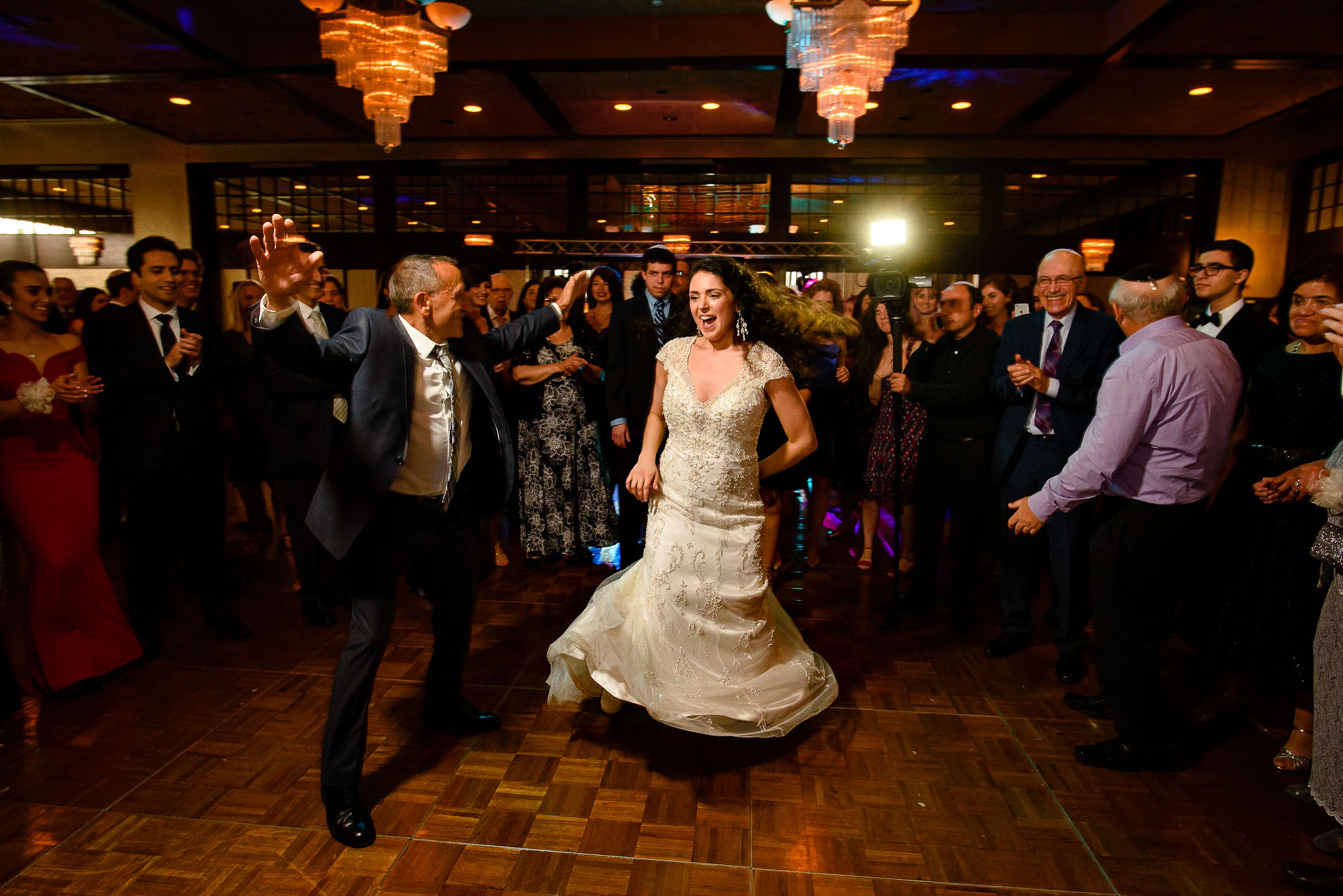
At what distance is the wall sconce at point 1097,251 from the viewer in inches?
314

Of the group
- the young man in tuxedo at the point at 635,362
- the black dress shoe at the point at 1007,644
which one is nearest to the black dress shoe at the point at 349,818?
the young man in tuxedo at the point at 635,362

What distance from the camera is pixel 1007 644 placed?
3291mm

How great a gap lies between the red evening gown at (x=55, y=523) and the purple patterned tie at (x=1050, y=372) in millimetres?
3878

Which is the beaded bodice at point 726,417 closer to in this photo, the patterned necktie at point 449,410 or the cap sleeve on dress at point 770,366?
the cap sleeve on dress at point 770,366

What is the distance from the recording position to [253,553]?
→ 15.2ft

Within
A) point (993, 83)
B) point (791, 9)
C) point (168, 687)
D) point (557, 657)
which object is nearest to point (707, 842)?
point (557, 657)

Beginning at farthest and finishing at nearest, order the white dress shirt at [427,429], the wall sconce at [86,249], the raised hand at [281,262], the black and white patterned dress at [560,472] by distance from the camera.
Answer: the wall sconce at [86,249]
the black and white patterned dress at [560,472]
the white dress shirt at [427,429]
the raised hand at [281,262]

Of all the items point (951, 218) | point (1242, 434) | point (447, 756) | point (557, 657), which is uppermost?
point (951, 218)

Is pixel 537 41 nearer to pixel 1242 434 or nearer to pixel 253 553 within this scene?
pixel 253 553

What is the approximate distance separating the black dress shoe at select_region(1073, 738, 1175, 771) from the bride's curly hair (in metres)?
1.62

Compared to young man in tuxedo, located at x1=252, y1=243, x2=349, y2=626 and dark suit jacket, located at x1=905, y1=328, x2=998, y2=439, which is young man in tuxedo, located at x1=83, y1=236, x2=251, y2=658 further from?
dark suit jacket, located at x1=905, y1=328, x2=998, y2=439

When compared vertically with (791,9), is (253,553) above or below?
below

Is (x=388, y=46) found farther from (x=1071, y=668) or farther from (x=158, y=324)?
(x=1071, y=668)

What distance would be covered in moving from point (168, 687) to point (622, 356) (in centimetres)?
245
